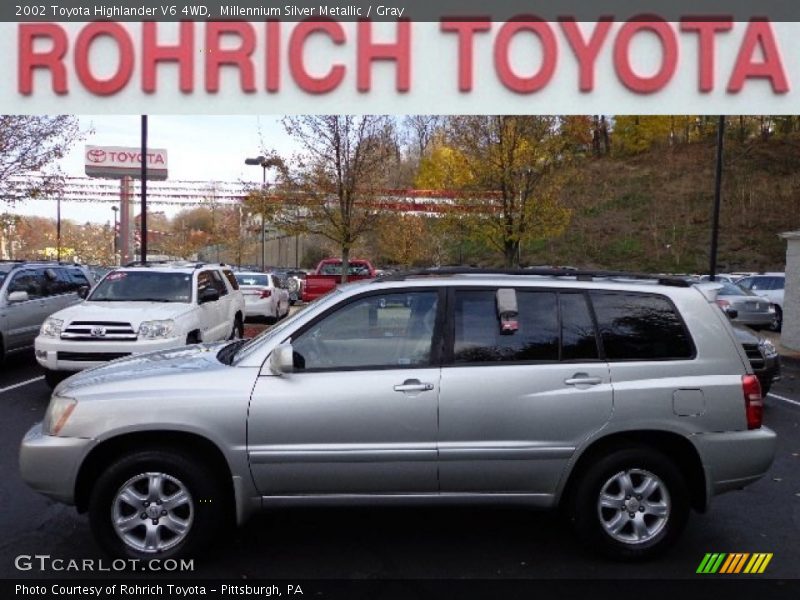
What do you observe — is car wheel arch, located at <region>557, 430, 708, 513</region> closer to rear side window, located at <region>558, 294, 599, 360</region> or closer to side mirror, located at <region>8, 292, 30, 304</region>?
rear side window, located at <region>558, 294, 599, 360</region>

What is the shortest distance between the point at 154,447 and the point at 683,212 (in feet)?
163

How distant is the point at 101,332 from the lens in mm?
8445

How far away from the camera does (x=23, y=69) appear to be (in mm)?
9398

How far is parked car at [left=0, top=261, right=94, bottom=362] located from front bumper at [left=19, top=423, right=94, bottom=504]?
731 centimetres

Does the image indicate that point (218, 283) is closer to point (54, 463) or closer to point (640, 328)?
point (54, 463)

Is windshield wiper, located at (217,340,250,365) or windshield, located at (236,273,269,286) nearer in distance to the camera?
windshield wiper, located at (217,340,250,365)

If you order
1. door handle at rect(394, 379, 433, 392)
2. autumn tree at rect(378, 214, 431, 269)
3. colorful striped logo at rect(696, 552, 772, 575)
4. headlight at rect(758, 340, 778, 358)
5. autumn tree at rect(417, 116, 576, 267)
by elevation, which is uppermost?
autumn tree at rect(417, 116, 576, 267)

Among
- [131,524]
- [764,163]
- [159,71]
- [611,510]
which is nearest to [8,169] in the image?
[159,71]

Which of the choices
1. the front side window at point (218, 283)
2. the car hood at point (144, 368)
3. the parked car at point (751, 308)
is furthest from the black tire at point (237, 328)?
the parked car at point (751, 308)

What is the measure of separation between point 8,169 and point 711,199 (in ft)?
148

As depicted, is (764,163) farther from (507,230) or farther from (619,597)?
(619,597)

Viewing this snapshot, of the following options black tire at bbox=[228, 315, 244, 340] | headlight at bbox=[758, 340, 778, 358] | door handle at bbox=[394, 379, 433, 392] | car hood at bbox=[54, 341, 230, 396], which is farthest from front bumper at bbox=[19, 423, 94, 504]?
black tire at bbox=[228, 315, 244, 340]

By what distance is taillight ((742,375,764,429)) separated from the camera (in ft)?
13.9

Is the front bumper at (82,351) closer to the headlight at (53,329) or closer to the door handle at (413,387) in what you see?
the headlight at (53,329)
